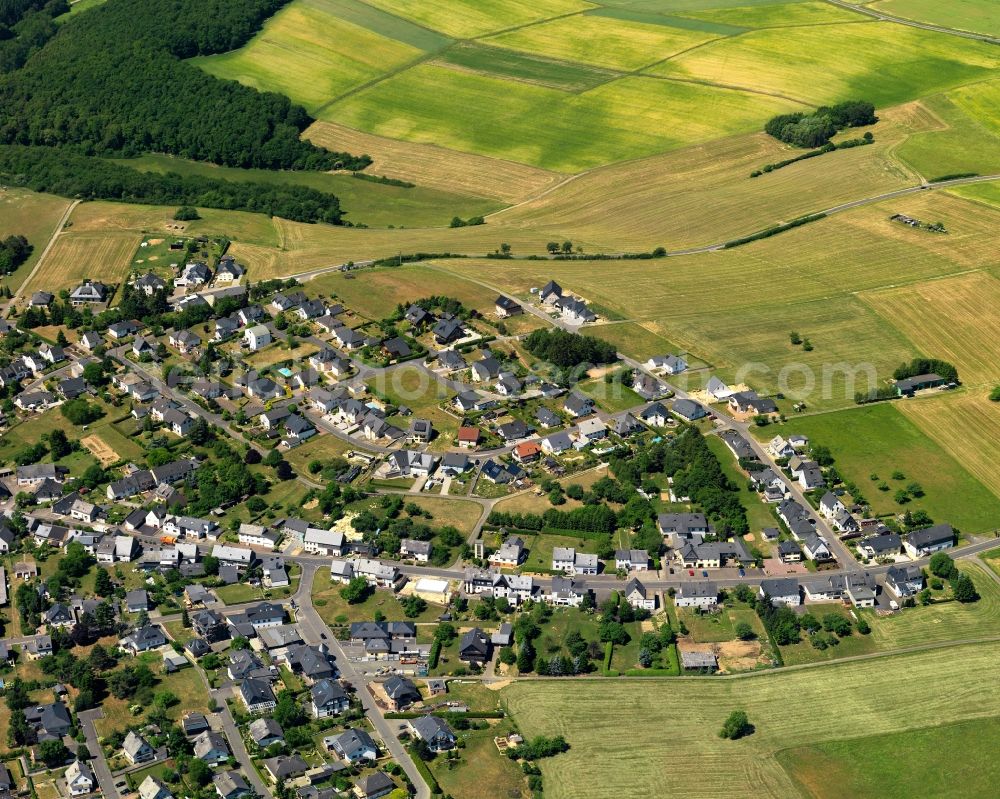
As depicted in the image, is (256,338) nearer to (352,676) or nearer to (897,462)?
(352,676)

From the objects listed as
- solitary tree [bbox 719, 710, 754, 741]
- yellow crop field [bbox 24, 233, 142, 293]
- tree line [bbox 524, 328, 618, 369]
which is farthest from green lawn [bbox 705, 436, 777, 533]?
yellow crop field [bbox 24, 233, 142, 293]

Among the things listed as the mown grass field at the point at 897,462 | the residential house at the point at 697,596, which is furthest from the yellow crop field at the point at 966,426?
the residential house at the point at 697,596

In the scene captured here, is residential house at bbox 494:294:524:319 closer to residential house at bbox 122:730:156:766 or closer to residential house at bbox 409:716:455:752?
residential house at bbox 409:716:455:752

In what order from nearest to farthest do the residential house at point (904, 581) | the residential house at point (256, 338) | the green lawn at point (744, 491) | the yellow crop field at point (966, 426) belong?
the residential house at point (904, 581) < the green lawn at point (744, 491) < the yellow crop field at point (966, 426) < the residential house at point (256, 338)

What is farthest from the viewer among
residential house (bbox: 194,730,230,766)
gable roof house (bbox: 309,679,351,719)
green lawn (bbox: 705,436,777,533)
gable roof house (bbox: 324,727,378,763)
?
green lawn (bbox: 705,436,777,533)

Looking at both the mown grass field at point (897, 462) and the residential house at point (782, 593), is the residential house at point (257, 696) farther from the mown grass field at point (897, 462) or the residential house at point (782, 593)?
the mown grass field at point (897, 462)

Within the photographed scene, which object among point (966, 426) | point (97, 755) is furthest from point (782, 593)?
point (97, 755)
